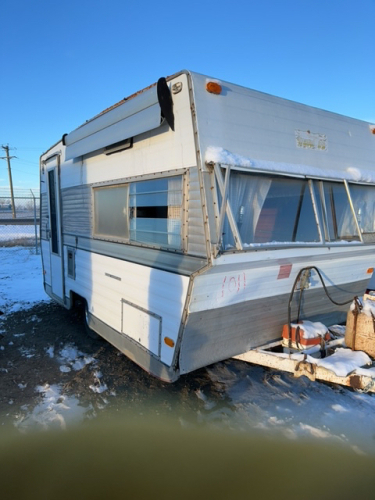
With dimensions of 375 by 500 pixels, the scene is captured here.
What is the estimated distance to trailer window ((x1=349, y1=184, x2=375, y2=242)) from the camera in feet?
12.8

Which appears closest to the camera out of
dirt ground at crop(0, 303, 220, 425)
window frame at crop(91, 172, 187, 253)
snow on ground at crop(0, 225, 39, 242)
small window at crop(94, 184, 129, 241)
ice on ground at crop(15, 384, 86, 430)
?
window frame at crop(91, 172, 187, 253)

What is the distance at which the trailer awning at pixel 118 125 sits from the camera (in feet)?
9.95

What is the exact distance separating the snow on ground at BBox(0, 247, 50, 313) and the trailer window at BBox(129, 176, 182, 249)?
4239 mm

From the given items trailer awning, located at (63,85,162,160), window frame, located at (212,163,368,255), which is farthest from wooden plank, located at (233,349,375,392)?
trailer awning, located at (63,85,162,160)

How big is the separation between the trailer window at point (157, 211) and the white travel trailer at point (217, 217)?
2 centimetres

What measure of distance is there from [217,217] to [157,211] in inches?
33.7

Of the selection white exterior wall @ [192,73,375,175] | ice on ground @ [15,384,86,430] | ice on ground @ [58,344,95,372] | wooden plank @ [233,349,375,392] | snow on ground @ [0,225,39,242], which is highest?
white exterior wall @ [192,73,375,175]

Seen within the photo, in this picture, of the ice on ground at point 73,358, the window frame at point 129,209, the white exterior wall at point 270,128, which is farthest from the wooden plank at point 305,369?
the ice on ground at point 73,358

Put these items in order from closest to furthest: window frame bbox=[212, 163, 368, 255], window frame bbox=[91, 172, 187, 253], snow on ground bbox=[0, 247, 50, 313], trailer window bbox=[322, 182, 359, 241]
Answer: window frame bbox=[212, 163, 368, 255] → window frame bbox=[91, 172, 187, 253] → trailer window bbox=[322, 182, 359, 241] → snow on ground bbox=[0, 247, 50, 313]

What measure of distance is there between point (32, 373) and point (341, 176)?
4.22m

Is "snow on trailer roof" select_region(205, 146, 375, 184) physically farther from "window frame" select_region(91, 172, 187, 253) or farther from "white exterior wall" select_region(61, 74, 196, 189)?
"window frame" select_region(91, 172, 187, 253)

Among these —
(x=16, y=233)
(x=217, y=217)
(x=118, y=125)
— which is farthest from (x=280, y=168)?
(x=16, y=233)

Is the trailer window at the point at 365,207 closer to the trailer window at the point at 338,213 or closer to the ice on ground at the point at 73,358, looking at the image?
the trailer window at the point at 338,213

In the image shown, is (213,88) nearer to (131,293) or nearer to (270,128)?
(270,128)
